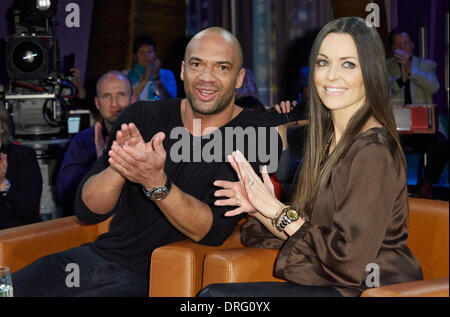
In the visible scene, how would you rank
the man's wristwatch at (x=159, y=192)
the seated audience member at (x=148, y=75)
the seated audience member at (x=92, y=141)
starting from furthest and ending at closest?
the seated audience member at (x=148, y=75) < the seated audience member at (x=92, y=141) < the man's wristwatch at (x=159, y=192)

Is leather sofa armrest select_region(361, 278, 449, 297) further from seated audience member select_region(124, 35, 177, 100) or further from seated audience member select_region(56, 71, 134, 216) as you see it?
seated audience member select_region(124, 35, 177, 100)

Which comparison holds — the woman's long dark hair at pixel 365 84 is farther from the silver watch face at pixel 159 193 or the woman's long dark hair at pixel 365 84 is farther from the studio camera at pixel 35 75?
the studio camera at pixel 35 75

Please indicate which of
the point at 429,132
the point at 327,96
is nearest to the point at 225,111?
the point at 327,96

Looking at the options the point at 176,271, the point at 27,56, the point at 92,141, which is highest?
the point at 27,56

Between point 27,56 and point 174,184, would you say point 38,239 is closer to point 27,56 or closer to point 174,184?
point 174,184

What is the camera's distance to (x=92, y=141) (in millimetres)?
3182

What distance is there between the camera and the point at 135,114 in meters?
2.11

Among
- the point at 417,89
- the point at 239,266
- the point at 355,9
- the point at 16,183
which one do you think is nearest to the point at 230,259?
the point at 239,266

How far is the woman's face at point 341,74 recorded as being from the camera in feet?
5.25

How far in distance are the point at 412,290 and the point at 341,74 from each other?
1.98 feet

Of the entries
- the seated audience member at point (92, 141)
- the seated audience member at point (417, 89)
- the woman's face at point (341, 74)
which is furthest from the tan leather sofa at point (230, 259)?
the seated audience member at point (417, 89)

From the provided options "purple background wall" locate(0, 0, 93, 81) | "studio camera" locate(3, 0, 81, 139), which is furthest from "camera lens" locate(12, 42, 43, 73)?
"purple background wall" locate(0, 0, 93, 81)

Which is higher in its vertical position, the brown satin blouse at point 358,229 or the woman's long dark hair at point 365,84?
the woman's long dark hair at point 365,84

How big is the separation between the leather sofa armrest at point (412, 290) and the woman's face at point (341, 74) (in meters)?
0.50
